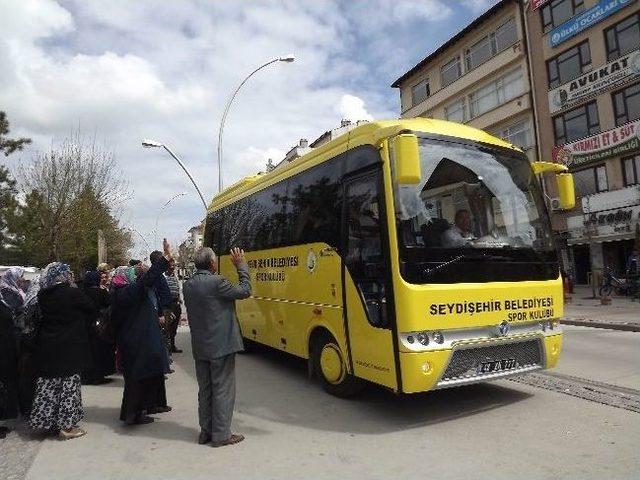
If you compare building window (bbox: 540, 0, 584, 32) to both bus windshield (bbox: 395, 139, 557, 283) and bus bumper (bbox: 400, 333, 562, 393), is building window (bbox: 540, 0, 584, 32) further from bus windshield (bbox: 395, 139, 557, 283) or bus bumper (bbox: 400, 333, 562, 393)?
bus bumper (bbox: 400, 333, 562, 393)

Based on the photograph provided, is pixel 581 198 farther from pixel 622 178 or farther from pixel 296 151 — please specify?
pixel 296 151

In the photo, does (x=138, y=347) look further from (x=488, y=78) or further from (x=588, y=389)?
(x=488, y=78)

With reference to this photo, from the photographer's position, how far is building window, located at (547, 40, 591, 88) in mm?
27094

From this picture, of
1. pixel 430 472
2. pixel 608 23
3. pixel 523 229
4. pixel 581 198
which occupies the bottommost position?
pixel 430 472

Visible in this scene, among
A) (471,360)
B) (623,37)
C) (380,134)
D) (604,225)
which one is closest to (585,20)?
(623,37)

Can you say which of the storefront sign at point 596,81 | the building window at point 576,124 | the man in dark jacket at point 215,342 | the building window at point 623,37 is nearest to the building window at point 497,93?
the storefront sign at point 596,81

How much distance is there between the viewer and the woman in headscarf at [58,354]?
5.40 m

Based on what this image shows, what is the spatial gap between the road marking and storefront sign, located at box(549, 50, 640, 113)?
22331 mm

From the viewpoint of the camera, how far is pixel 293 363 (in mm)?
9461

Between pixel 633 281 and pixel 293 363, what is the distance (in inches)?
603

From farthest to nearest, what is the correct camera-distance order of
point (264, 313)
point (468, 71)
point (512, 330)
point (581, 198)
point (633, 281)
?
1. point (468, 71)
2. point (581, 198)
3. point (633, 281)
4. point (264, 313)
5. point (512, 330)

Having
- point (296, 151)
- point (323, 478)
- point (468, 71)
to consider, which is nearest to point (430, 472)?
point (323, 478)

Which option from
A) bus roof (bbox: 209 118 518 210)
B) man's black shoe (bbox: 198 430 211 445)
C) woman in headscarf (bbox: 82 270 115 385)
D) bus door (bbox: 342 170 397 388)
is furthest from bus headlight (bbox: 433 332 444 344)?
woman in headscarf (bbox: 82 270 115 385)

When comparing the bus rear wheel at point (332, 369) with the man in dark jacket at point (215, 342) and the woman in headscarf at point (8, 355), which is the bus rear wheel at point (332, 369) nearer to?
the man in dark jacket at point (215, 342)
